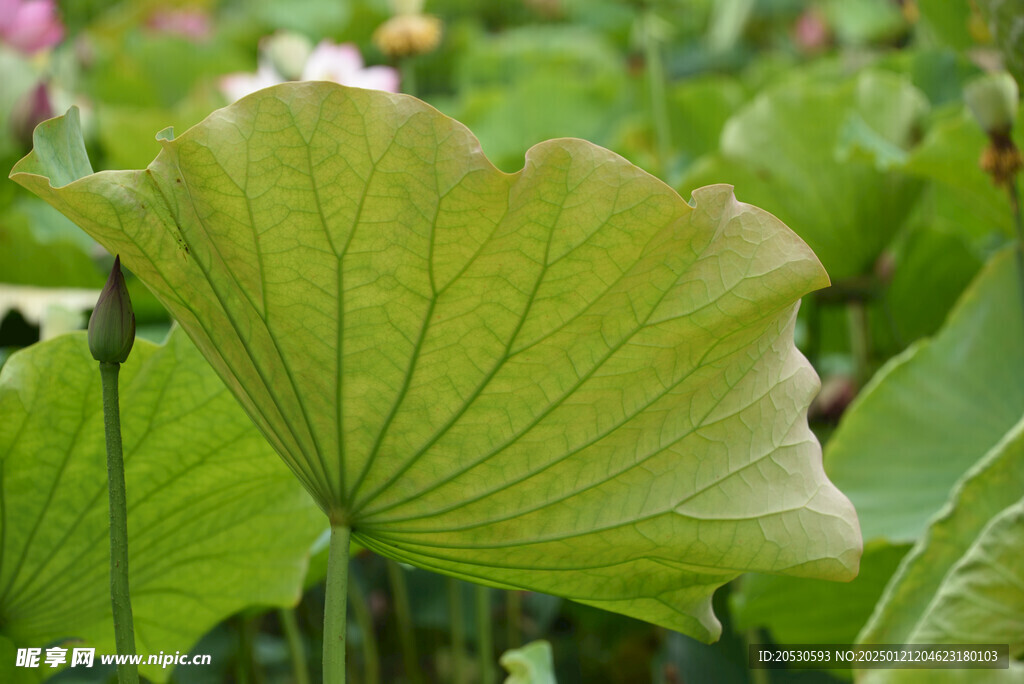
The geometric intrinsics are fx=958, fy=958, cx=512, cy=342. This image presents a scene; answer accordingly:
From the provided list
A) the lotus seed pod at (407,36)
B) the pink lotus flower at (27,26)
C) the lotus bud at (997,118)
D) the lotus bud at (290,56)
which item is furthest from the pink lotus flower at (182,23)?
the lotus bud at (997,118)

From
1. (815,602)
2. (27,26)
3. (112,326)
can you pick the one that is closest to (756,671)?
(815,602)

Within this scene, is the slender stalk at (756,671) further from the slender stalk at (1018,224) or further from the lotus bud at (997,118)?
the lotus bud at (997,118)

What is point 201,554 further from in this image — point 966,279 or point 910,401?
point 966,279

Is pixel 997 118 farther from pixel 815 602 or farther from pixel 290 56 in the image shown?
pixel 290 56

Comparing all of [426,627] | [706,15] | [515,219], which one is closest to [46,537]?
[515,219]

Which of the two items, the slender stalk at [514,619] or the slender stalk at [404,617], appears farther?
the slender stalk at [514,619]

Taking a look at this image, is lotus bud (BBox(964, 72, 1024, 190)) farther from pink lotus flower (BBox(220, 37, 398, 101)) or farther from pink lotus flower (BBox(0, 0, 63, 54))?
pink lotus flower (BBox(0, 0, 63, 54))

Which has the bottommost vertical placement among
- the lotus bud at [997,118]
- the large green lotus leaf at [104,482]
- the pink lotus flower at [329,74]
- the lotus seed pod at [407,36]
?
the large green lotus leaf at [104,482]
